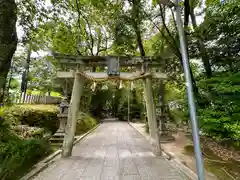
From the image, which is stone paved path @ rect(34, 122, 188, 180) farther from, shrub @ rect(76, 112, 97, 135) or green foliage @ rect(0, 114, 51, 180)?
shrub @ rect(76, 112, 97, 135)

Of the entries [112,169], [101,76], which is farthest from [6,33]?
[112,169]

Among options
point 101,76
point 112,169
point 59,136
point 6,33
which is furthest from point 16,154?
point 59,136

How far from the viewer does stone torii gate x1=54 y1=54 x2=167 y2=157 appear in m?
4.41

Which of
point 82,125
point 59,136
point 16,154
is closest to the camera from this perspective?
point 16,154

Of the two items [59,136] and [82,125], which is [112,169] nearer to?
[59,136]

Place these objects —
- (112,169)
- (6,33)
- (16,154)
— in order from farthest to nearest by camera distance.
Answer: (6,33)
(112,169)
(16,154)

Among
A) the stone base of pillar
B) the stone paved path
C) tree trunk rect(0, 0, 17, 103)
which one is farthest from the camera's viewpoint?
the stone base of pillar

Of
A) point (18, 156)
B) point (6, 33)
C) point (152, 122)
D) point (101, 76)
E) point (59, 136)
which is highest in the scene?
point (6, 33)

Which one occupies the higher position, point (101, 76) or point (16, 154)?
point (101, 76)

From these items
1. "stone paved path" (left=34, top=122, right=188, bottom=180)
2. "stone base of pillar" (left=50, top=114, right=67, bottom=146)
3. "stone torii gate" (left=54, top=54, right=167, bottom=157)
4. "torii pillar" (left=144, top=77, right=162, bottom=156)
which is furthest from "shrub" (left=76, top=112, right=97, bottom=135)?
"torii pillar" (left=144, top=77, right=162, bottom=156)

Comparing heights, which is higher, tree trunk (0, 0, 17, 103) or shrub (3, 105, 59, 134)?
tree trunk (0, 0, 17, 103)

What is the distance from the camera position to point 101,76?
176 inches

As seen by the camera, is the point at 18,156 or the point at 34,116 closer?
the point at 18,156

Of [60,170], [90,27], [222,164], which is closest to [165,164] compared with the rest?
[222,164]
